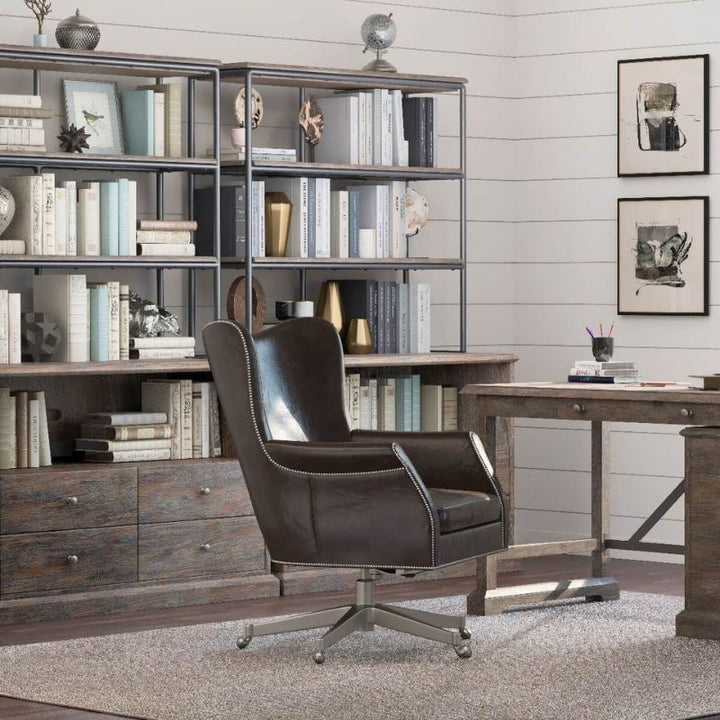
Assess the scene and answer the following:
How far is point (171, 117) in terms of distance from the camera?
222 inches

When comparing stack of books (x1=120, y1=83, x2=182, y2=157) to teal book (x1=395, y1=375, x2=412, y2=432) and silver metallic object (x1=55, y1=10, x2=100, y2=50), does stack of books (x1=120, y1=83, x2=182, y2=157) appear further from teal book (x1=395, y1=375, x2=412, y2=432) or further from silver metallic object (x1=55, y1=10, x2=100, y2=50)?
teal book (x1=395, y1=375, x2=412, y2=432)

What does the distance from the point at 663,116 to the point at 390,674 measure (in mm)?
2910

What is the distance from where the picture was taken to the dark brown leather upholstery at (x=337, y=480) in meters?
4.44

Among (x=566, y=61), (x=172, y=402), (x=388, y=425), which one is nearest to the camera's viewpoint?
(x=172, y=402)

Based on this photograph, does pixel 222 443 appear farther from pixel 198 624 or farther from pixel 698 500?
pixel 698 500

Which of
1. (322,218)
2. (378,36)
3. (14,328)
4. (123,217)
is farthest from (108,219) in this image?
(378,36)

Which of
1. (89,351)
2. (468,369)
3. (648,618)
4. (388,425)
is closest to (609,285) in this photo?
(468,369)

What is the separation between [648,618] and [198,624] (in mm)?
1421

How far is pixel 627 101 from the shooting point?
6.45m

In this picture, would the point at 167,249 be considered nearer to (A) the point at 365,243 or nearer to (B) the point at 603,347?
(A) the point at 365,243

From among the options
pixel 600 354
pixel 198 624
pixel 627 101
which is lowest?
pixel 198 624

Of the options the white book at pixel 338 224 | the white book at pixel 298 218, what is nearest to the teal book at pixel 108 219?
the white book at pixel 298 218

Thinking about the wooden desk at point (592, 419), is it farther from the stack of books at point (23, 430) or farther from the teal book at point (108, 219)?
the stack of books at point (23, 430)

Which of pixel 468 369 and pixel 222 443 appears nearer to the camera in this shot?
pixel 222 443
